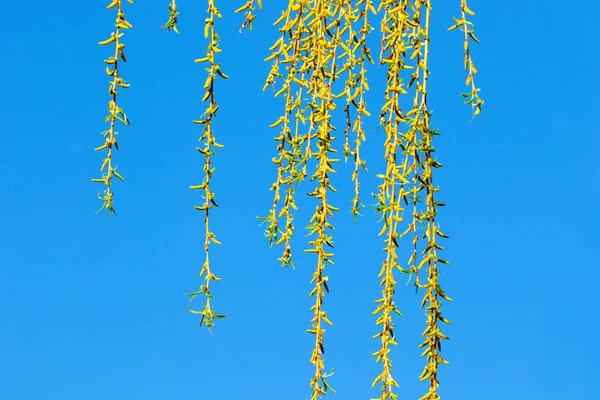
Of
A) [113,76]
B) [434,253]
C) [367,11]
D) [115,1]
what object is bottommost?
[434,253]

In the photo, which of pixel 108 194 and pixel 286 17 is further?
pixel 286 17

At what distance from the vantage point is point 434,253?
4.88ft

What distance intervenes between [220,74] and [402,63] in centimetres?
33

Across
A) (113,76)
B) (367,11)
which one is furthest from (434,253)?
(113,76)

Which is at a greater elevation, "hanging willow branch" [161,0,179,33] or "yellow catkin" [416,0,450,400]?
"hanging willow branch" [161,0,179,33]

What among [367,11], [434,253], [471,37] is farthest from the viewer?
[367,11]

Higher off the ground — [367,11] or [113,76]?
[367,11]

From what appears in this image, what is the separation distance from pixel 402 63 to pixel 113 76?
1.70ft

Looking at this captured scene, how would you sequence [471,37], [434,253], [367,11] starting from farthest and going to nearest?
1. [367,11]
2. [471,37]
3. [434,253]

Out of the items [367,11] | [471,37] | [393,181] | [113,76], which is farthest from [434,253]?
[113,76]

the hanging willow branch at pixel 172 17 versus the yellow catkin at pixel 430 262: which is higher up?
the hanging willow branch at pixel 172 17

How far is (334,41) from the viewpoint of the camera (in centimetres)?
166

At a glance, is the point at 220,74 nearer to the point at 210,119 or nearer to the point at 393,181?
the point at 210,119

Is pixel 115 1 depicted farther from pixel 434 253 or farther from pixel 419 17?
pixel 434 253
